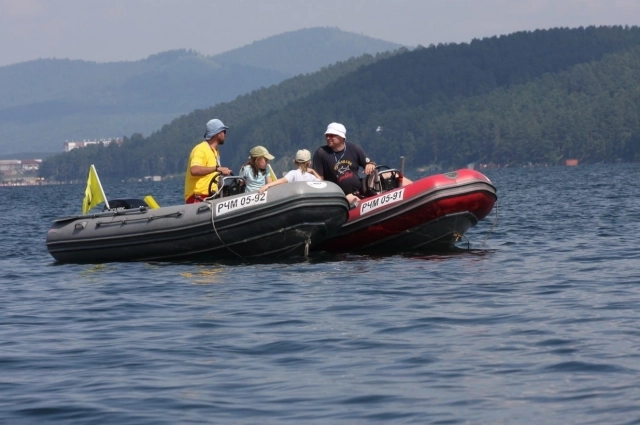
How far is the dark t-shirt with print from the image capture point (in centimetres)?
1623

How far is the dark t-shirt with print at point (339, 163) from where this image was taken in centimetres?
1623

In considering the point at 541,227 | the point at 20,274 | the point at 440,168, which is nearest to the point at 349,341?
the point at 20,274

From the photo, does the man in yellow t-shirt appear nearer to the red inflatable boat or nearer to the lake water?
the lake water

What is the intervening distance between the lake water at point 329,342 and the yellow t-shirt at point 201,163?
1.03 meters

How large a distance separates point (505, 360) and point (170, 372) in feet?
7.55

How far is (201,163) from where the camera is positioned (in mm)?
15648

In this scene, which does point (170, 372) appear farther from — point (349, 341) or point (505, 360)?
point (505, 360)

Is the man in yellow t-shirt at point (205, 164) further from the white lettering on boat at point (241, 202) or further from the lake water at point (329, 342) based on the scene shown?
the lake water at point (329, 342)

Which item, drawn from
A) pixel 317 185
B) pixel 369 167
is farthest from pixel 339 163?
pixel 317 185

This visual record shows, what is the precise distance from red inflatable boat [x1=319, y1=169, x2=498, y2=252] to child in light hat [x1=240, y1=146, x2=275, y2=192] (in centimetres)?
132

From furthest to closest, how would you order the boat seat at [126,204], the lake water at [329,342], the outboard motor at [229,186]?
1. the boat seat at [126,204]
2. the outboard motor at [229,186]
3. the lake water at [329,342]

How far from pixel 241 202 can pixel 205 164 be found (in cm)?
88

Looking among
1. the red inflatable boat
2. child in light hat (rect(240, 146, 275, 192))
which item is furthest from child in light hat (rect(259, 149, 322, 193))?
the red inflatable boat

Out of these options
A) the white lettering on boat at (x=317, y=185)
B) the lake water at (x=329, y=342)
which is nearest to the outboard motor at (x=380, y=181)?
the lake water at (x=329, y=342)
